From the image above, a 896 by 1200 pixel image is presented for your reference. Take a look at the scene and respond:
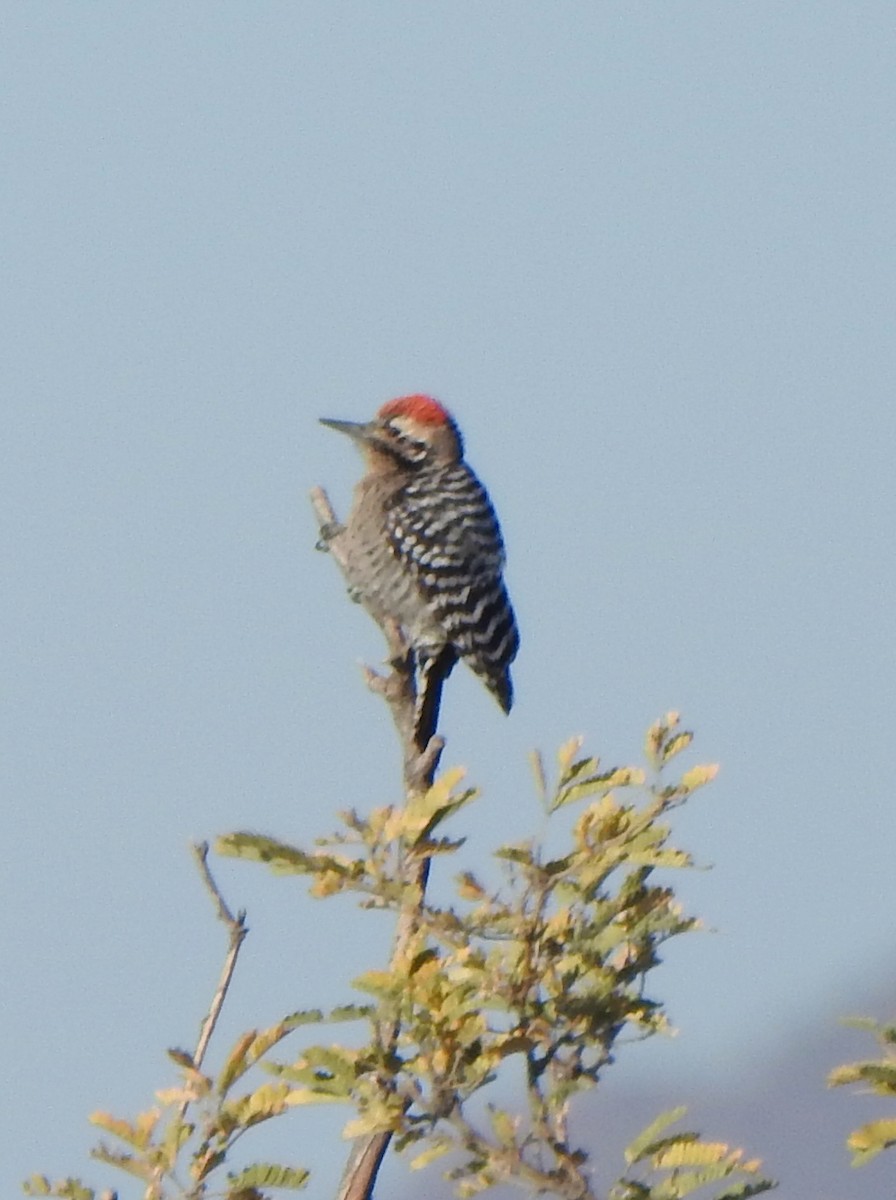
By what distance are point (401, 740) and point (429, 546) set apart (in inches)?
123

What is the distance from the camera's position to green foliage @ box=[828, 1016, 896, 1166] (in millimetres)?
3963

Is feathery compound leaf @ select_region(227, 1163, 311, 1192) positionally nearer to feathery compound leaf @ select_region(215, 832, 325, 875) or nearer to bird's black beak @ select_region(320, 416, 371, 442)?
feathery compound leaf @ select_region(215, 832, 325, 875)

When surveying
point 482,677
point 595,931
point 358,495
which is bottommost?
point 595,931

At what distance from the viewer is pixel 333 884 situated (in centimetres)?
407

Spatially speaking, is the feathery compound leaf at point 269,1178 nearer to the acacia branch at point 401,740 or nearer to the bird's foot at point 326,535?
the acacia branch at point 401,740

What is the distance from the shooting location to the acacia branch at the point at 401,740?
411cm

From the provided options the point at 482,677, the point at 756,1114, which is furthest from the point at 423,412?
the point at 756,1114

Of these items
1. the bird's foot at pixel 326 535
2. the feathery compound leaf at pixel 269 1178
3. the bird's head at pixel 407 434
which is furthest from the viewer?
the bird's head at pixel 407 434

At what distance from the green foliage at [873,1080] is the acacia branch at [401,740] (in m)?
0.78

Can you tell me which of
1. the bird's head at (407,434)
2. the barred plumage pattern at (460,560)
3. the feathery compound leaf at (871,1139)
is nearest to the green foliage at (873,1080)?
the feathery compound leaf at (871,1139)

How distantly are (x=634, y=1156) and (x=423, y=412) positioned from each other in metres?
5.11

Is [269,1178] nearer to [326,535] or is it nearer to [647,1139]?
[647,1139]

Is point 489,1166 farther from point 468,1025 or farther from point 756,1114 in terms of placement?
point 756,1114

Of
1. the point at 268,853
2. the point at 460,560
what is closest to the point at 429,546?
the point at 460,560
